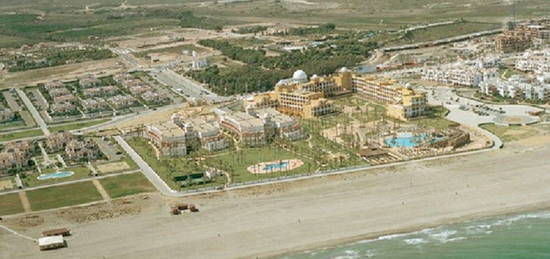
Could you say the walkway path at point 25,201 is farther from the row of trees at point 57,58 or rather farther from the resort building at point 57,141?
the row of trees at point 57,58

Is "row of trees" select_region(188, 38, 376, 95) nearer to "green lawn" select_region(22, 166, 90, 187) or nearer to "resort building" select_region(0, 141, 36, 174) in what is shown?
"resort building" select_region(0, 141, 36, 174)

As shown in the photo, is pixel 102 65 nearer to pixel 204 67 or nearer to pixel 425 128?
pixel 204 67

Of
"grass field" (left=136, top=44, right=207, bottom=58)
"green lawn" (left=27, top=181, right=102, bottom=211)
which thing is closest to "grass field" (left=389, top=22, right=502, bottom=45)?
"grass field" (left=136, top=44, right=207, bottom=58)

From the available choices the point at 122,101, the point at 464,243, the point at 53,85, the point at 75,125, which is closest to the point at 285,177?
the point at 464,243

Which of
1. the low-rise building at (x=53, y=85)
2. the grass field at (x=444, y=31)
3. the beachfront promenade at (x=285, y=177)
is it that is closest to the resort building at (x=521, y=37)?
the grass field at (x=444, y=31)

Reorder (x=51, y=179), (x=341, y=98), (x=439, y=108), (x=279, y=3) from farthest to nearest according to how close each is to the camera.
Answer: (x=279, y=3), (x=341, y=98), (x=439, y=108), (x=51, y=179)

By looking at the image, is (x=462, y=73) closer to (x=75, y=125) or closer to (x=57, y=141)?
(x=75, y=125)

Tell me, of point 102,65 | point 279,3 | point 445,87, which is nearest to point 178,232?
point 445,87
